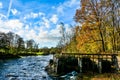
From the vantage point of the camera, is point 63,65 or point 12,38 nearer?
point 63,65

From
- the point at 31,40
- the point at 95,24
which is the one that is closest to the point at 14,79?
the point at 95,24

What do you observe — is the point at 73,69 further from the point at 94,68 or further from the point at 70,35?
the point at 70,35

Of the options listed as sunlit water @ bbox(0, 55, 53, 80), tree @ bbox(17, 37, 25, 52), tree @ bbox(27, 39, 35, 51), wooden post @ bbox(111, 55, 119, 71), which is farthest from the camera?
tree @ bbox(27, 39, 35, 51)

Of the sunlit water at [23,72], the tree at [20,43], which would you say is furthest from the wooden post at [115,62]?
the tree at [20,43]

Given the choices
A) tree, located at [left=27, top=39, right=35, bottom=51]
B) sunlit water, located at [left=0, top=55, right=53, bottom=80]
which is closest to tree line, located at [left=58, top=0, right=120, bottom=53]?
sunlit water, located at [left=0, top=55, right=53, bottom=80]

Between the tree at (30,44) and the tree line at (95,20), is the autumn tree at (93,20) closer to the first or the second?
the tree line at (95,20)

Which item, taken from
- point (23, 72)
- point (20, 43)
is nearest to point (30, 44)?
point (20, 43)

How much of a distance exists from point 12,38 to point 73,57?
101 m

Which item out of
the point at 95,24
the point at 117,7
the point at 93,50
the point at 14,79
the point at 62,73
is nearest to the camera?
the point at 14,79

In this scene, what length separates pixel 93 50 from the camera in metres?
49.0

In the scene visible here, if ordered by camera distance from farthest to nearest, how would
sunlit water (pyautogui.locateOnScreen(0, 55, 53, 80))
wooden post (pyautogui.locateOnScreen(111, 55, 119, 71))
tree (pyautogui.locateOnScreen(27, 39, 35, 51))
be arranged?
tree (pyautogui.locateOnScreen(27, 39, 35, 51))
wooden post (pyautogui.locateOnScreen(111, 55, 119, 71))
sunlit water (pyautogui.locateOnScreen(0, 55, 53, 80))

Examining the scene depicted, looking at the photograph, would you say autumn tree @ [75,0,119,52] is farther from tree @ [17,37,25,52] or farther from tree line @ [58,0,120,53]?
tree @ [17,37,25,52]

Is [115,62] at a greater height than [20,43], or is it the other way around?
[20,43]

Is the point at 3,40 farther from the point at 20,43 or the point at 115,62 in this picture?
the point at 115,62
